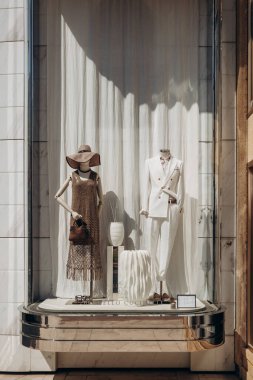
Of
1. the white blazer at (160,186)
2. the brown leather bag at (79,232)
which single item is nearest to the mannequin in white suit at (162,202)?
the white blazer at (160,186)

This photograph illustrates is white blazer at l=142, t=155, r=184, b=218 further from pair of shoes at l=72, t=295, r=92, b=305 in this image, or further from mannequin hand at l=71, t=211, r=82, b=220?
pair of shoes at l=72, t=295, r=92, b=305

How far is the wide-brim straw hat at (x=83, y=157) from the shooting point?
496 centimetres

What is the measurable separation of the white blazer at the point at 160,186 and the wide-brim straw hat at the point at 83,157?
1.46 feet

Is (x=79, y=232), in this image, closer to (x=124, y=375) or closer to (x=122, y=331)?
(x=122, y=331)

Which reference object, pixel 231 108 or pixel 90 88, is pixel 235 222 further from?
pixel 90 88

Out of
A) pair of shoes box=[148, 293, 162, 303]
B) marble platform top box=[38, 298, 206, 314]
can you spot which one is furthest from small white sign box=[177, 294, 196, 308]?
pair of shoes box=[148, 293, 162, 303]

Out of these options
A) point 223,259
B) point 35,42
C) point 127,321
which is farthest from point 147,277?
point 35,42

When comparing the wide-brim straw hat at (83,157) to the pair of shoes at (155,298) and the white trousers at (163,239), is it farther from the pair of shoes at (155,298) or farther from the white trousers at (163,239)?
the pair of shoes at (155,298)

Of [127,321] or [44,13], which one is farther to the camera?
[44,13]

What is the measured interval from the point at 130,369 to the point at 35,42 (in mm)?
2971

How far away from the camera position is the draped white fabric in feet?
17.0

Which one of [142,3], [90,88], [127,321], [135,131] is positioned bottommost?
[127,321]

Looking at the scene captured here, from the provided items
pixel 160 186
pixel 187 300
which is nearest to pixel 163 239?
pixel 160 186

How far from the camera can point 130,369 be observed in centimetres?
524
